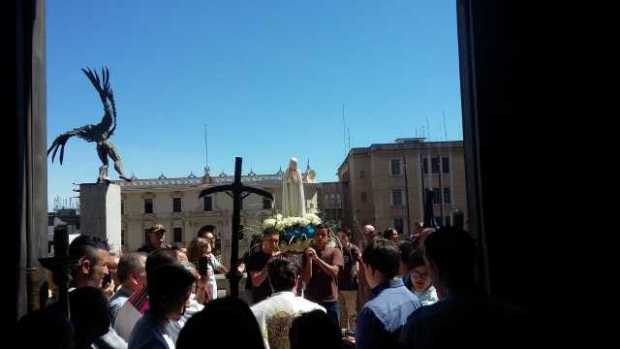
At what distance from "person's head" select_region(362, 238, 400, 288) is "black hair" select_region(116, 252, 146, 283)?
5.92ft

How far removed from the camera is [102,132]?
15.9 metres

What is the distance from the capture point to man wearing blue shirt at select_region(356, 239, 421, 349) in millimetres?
3369

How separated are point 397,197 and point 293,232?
47.1m

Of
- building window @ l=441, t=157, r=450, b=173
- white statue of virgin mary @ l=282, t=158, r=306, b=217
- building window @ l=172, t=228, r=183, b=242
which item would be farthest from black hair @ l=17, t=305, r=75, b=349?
building window @ l=172, t=228, r=183, b=242

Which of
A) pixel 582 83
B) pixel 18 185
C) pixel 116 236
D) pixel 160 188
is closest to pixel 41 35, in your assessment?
pixel 18 185

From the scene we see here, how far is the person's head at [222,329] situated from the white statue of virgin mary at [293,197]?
7.38 metres

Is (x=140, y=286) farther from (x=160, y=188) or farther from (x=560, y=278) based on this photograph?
(x=160, y=188)

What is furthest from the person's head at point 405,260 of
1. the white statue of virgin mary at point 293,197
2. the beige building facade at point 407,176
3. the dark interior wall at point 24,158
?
the beige building facade at point 407,176

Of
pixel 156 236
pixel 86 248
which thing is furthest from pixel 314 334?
pixel 156 236

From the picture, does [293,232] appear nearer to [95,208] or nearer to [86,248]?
[86,248]

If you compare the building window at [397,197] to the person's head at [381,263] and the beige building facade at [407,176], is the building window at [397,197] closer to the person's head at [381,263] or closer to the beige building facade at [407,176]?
the beige building facade at [407,176]

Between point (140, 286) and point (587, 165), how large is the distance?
321 centimetres

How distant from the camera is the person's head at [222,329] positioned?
1.94 metres

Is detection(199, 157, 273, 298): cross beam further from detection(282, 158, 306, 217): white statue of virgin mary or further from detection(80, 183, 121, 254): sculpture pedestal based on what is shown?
detection(80, 183, 121, 254): sculpture pedestal
